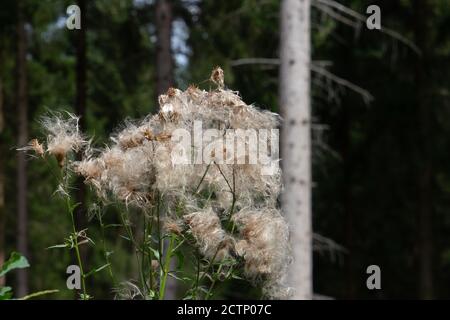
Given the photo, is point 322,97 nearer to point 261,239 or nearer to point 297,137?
point 297,137

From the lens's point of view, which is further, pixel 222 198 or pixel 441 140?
pixel 441 140

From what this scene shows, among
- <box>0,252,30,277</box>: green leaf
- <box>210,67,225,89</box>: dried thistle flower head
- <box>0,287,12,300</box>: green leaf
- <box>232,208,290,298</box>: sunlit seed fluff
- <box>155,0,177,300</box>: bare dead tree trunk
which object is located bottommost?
<box>0,287,12,300</box>: green leaf

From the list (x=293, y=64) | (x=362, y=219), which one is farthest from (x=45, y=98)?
(x=293, y=64)

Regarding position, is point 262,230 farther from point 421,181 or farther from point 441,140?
point 441,140

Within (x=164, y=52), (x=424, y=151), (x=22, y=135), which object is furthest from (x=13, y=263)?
(x=424, y=151)

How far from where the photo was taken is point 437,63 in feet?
48.9

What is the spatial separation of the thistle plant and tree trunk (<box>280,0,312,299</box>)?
3.91 meters

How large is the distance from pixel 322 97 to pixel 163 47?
15.3ft

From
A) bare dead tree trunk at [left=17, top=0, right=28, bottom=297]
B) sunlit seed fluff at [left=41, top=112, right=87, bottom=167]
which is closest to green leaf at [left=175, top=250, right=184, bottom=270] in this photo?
sunlit seed fluff at [left=41, top=112, right=87, bottom=167]

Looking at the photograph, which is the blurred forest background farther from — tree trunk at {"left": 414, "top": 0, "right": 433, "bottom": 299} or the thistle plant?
the thistle plant

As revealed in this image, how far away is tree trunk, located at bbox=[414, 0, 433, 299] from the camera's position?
555 inches

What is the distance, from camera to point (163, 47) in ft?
36.4

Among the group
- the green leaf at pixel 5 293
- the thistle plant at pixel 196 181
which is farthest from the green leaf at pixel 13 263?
the thistle plant at pixel 196 181
